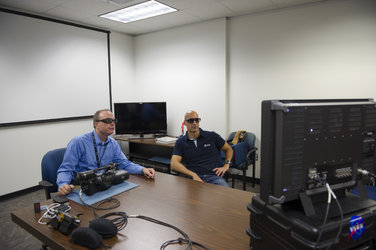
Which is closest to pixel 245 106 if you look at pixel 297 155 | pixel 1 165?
pixel 297 155

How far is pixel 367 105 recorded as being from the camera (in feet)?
3.23

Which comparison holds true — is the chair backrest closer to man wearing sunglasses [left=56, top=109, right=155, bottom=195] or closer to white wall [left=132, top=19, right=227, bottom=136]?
man wearing sunglasses [left=56, top=109, right=155, bottom=195]

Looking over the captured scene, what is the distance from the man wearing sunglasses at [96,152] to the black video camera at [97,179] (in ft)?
1.03

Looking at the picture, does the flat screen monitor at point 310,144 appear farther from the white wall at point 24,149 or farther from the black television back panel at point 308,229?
the white wall at point 24,149

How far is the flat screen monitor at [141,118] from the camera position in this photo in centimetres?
438

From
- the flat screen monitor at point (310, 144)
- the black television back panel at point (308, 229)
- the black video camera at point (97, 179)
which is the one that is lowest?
the black video camera at point (97, 179)

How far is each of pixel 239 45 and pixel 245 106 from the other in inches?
38.7

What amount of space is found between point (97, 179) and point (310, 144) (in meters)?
1.35

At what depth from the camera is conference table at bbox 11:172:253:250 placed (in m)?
1.18

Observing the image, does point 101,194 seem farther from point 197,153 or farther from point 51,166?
point 197,153

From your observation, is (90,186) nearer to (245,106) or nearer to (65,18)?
(245,106)

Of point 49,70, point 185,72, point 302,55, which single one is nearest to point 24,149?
point 49,70

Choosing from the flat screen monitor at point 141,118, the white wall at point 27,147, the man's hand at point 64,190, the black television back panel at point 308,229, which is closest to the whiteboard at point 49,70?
the white wall at point 27,147

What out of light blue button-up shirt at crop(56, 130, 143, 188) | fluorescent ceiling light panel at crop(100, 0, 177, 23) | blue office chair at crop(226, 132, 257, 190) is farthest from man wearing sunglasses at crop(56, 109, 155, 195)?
fluorescent ceiling light panel at crop(100, 0, 177, 23)
